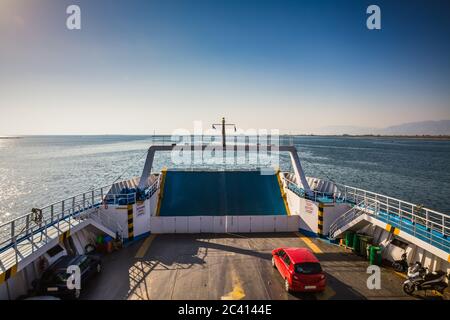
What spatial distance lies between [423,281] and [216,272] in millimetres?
8663

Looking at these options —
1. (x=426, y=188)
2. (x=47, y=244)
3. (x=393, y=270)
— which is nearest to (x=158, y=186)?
(x=47, y=244)

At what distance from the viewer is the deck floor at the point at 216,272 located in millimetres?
9992

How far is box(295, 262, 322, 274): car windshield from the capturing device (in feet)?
32.2

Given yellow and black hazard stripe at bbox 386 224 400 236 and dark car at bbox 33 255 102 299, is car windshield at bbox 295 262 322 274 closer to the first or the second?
yellow and black hazard stripe at bbox 386 224 400 236

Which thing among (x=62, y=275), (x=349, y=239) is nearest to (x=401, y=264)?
(x=349, y=239)

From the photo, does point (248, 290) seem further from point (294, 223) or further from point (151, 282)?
point (294, 223)

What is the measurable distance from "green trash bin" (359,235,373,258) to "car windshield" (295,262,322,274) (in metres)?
5.14

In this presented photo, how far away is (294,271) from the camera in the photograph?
9.81 m

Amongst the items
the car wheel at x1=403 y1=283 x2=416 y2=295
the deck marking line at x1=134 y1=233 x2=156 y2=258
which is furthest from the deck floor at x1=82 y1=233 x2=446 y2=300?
the car wheel at x1=403 y1=283 x2=416 y2=295

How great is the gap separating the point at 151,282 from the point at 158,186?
397 inches

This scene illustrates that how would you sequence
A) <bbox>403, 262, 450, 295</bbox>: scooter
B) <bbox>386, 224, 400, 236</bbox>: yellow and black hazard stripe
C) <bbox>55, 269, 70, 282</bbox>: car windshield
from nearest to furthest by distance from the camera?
<bbox>55, 269, 70, 282</bbox>: car windshield < <bbox>403, 262, 450, 295</bbox>: scooter < <bbox>386, 224, 400, 236</bbox>: yellow and black hazard stripe

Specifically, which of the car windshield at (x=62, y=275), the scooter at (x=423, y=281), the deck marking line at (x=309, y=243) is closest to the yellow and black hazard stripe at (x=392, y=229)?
the scooter at (x=423, y=281)

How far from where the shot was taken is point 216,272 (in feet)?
38.4

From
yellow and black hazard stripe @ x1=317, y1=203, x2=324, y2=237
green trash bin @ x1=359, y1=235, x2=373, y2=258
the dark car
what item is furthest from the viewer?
yellow and black hazard stripe @ x1=317, y1=203, x2=324, y2=237
